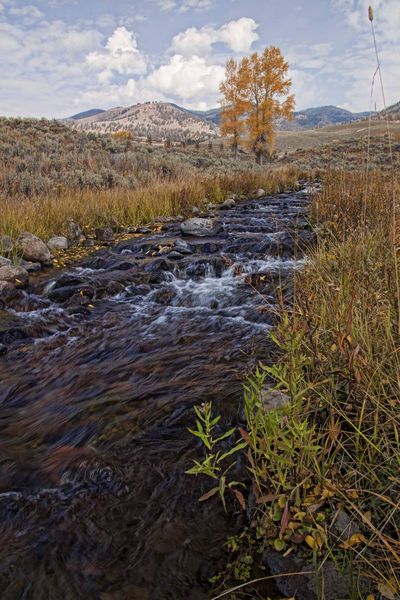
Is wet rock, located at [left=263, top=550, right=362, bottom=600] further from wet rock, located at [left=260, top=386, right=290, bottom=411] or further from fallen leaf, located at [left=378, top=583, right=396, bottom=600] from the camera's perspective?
wet rock, located at [left=260, top=386, right=290, bottom=411]

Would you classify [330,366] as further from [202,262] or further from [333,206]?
[202,262]

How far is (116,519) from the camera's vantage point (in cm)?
205

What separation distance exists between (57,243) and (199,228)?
3270mm

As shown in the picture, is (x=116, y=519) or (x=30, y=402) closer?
(x=116, y=519)

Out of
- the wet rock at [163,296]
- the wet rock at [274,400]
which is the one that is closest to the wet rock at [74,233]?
the wet rock at [163,296]

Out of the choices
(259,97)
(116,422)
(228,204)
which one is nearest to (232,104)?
(259,97)

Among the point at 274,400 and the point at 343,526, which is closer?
the point at 343,526

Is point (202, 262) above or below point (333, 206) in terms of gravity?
below

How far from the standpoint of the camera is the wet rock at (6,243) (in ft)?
22.2

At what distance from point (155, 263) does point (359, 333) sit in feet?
17.3

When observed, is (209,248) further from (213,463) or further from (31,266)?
(213,463)

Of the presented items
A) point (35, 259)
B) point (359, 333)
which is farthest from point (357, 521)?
point (35, 259)

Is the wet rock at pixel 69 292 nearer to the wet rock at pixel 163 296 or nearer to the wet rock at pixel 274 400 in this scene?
the wet rock at pixel 163 296

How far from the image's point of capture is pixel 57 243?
27.0 feet
